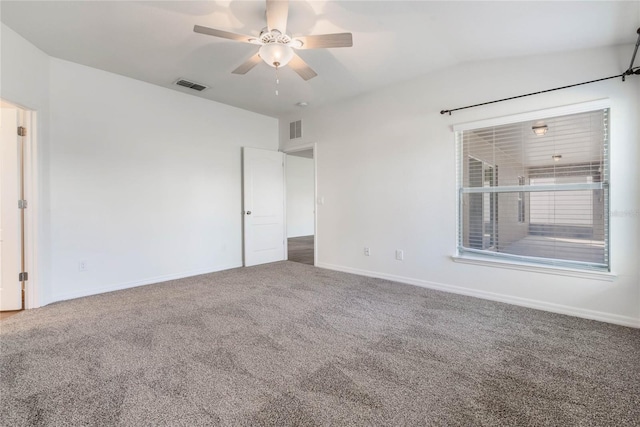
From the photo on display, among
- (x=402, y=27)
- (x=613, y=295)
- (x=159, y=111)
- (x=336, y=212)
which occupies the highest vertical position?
(x=402, y=27)

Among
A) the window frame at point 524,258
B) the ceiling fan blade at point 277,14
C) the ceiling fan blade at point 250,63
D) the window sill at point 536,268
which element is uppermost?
the ceiling fan blade at point 277,14

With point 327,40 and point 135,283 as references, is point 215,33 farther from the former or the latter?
point 135,283

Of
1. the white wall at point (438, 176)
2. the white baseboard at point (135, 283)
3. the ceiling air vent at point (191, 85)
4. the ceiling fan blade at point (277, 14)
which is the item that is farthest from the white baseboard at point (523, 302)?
the ceiling air vent at point (191, 85)

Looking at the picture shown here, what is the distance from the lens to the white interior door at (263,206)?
204 inches

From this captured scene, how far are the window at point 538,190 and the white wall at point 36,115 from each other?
468 centimetres

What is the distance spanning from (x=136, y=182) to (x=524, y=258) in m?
4.87

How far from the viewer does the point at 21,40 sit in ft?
9.50

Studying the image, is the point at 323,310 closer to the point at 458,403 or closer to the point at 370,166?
the point at 458,403

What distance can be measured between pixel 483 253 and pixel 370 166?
191 centimetres

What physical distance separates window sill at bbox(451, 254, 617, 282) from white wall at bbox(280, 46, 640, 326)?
42 millimetres

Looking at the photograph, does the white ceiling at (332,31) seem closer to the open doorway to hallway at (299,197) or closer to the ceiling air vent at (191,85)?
the ceiling air vent at (191,85)

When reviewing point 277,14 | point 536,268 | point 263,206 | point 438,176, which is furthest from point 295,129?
point 536,268

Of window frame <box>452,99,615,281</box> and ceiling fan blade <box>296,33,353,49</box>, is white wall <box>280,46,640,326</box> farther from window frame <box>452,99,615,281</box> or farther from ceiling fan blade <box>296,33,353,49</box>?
ceiling fan blade <box>296,33,353,49</box>

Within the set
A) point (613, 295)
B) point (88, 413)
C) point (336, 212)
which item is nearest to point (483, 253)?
point (613, 295)
